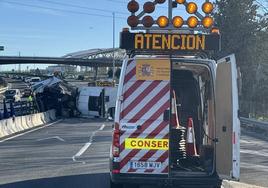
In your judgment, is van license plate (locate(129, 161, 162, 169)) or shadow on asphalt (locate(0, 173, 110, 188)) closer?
van license plate (locate(129, 161, 162, 169))

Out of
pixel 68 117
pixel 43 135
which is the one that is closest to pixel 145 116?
pixel 43 135

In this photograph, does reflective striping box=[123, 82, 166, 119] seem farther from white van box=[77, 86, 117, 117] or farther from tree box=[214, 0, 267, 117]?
tree box=[214, 0, 267, 117]

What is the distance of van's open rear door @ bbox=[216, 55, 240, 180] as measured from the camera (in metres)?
7.12

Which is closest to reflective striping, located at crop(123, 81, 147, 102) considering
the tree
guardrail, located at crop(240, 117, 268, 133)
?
guardrail, located at crop(240, 117, 268, 133)

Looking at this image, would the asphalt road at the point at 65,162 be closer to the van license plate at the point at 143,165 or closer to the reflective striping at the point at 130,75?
the van license plate at the point at 143,165

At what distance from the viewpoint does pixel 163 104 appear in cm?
743

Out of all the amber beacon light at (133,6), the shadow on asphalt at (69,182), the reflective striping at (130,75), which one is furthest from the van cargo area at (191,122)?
the shadow on asphalt at (69,182)

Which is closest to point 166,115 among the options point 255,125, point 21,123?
point 255,125

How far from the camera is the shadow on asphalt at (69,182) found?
31.1 ft

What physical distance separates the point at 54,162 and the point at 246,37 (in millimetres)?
32048

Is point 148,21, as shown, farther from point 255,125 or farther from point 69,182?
point 255,125

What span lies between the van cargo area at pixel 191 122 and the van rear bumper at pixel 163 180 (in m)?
0.11

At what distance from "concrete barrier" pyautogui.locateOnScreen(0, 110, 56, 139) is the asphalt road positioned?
73.5 inches

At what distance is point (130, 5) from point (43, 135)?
48.2 feet
